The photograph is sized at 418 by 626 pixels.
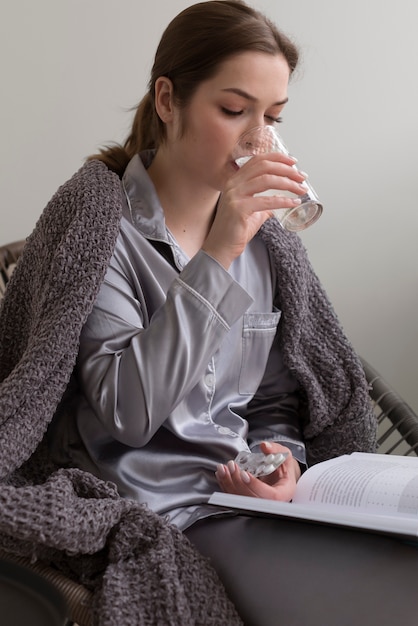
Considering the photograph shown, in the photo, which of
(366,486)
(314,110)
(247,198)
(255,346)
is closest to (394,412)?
(255,346)

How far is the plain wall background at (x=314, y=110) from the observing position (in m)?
1.66

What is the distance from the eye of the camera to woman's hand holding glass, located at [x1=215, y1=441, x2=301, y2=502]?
103cm

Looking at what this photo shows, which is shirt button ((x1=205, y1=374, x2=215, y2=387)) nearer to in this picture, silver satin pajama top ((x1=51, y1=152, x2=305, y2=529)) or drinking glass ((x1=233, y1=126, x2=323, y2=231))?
silver satin pajama top ((x1=51, y1=152, x2=305, y2=529))

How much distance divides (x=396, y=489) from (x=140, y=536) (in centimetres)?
29

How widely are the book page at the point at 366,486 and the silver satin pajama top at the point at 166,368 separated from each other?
0.43 ft

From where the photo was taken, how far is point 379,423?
4.50 feet

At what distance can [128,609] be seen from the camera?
88cm

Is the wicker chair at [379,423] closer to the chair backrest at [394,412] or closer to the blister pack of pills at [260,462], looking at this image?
the chair backrest at [394,412]

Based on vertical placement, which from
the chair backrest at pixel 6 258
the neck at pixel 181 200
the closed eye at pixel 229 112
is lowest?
the chair backrest at pixel 6 258

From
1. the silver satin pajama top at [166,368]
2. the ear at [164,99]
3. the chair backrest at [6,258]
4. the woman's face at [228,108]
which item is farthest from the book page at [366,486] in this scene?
the chair backrest at [6,258]

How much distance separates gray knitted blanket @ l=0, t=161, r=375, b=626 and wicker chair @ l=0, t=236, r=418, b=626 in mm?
23

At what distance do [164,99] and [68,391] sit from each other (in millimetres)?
414

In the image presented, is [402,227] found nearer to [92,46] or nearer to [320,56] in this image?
[320,56]

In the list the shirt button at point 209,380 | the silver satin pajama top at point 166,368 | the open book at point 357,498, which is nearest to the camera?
the open book at point 357,498
